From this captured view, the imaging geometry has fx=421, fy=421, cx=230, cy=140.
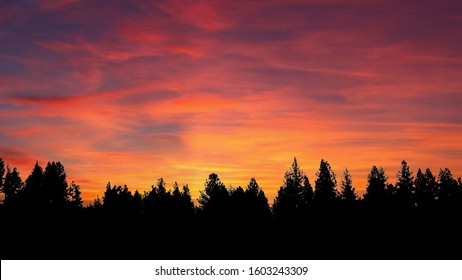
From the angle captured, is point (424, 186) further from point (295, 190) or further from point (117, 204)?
point (117, 204)

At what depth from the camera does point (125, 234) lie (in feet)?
188

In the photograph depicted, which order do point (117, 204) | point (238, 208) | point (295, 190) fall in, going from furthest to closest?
point (295, 190), point (117, 204), point (238, 208)

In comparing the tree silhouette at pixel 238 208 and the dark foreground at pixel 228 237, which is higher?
the tree silhouette at pixel 238 208

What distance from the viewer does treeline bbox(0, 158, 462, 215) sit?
188 feet

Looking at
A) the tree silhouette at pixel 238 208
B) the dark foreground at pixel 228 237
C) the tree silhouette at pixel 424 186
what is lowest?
the dark foreground at pixel 228 237

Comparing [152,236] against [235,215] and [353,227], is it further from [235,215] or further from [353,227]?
[353,227]

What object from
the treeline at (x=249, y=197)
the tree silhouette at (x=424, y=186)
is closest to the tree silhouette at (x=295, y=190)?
the treeline at (x=249, y=197)

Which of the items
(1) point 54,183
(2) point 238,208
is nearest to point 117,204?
(2) point 238,208

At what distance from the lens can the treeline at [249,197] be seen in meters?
57.2

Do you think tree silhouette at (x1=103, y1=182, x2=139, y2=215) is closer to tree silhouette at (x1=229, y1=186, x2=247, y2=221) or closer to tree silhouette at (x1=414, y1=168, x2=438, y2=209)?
tree silhouette at (x1=229, y1=186, x2=247, y2=221)

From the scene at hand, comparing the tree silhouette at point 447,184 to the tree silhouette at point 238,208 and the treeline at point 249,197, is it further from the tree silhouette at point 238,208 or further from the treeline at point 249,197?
the tree silhouette at point 238,208

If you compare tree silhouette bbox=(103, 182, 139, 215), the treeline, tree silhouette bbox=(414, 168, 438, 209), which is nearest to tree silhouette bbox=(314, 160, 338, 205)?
the treeline

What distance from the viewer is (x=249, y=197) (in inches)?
2208

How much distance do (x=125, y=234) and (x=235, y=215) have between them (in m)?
15.9
